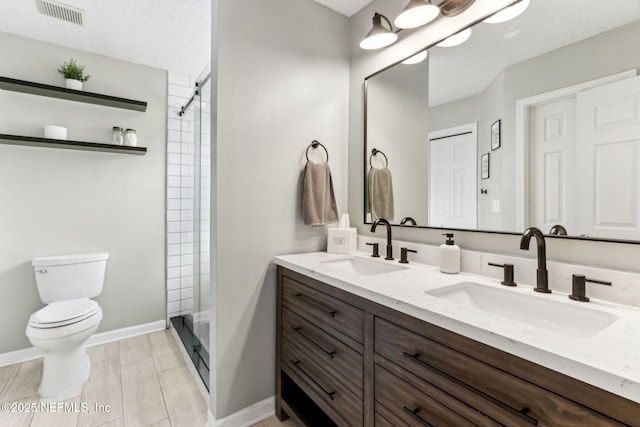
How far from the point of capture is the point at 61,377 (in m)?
1.85

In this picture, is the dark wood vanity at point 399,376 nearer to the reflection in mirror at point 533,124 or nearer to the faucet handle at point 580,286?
the faucet handle at point 580,286

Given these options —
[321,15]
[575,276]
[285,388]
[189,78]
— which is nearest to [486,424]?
[575,276]

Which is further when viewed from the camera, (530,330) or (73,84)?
(73,84)

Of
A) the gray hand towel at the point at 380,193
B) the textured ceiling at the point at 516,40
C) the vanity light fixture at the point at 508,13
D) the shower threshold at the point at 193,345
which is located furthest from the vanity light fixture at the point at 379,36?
the shower threshold at the point at 193,345

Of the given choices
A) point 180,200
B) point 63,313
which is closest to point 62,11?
point 180,200

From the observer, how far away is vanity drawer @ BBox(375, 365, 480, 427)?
0.83 m

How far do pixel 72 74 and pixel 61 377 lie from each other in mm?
2153

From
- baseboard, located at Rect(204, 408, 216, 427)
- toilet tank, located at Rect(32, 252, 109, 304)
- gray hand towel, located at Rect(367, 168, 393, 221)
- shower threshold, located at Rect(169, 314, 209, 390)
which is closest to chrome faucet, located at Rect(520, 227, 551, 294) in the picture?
gray hand towel, located at Rect(367, 168, 393, 221)

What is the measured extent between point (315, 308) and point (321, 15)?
1788mm

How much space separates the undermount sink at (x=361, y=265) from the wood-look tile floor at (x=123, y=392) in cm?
94

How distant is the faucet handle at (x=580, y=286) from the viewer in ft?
3.15

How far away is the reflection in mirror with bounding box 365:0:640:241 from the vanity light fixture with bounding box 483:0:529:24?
0.03 meters

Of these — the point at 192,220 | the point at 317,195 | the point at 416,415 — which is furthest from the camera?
the point at 192,220

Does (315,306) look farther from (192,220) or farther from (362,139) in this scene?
(192,220)
